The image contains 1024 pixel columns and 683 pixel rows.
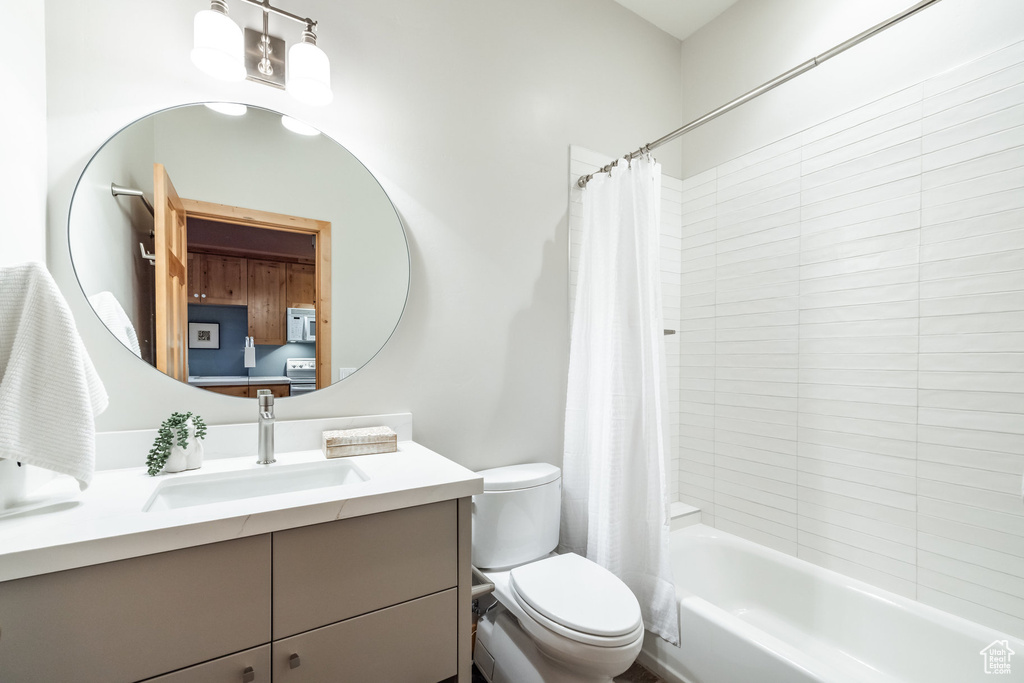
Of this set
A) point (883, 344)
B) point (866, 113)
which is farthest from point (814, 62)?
point (883, 344)

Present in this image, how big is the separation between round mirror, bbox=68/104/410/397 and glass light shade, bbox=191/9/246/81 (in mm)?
115

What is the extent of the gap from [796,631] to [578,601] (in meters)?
1.09

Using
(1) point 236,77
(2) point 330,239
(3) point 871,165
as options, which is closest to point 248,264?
(2) point 330,239

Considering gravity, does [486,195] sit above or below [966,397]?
above

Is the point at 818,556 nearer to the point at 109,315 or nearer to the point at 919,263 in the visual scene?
the point at 919,263

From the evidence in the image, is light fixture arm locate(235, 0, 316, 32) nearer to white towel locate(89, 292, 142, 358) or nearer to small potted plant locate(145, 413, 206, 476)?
white towel locate(89, 292, 142, 358)

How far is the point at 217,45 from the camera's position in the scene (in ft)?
3.99

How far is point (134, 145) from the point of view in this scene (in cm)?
123

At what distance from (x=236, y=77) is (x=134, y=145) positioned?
33 cm

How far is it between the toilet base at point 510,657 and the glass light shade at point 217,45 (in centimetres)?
186

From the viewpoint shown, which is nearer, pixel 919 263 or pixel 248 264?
pixel 248 264

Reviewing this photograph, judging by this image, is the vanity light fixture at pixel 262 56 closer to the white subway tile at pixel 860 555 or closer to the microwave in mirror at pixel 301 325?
the microwave in mirror at pixel 301 325

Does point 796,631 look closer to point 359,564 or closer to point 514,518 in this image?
point 514,518

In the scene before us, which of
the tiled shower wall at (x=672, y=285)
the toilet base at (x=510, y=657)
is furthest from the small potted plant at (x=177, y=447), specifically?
the tiled shower wall at (x=672, y=285)
